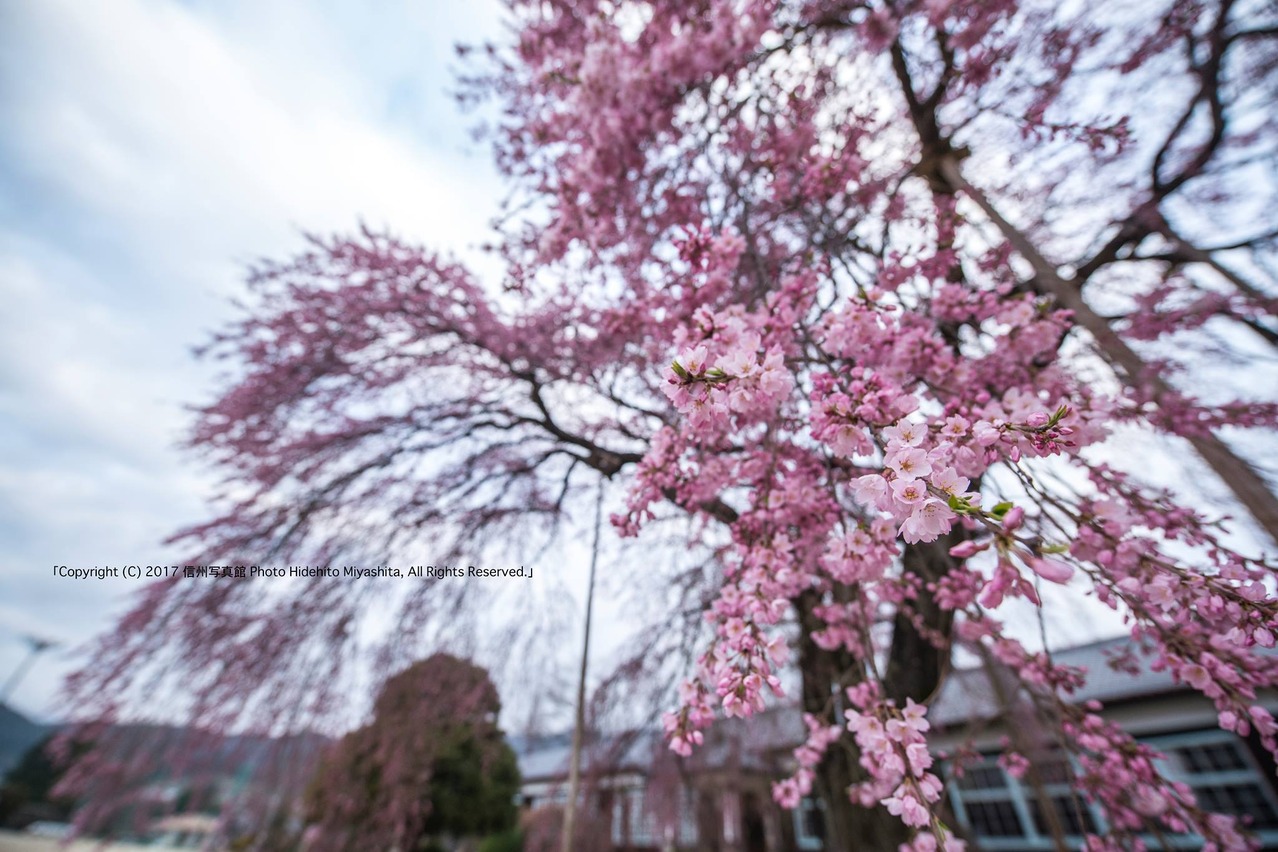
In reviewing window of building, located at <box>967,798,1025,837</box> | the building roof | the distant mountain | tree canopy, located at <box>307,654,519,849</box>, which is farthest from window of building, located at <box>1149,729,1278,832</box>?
the distant mountain

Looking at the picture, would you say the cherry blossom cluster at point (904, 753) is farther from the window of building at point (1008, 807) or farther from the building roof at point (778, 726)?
the window of building at point (1008, 807)

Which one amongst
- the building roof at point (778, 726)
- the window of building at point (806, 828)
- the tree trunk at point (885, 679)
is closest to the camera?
the tree trunk at point (885, 679)

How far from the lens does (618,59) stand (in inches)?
110

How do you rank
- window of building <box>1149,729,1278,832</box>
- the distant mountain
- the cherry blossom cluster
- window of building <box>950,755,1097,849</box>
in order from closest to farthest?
the cherry blossom cluster < window of building <box>1149,729,1278,832</box> < window of building <box>950,755,1097,849</box> < the distant mountain

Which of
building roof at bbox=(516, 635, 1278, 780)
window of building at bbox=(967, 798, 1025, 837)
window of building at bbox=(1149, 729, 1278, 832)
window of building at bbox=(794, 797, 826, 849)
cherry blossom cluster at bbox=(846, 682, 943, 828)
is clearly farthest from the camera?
window of building at bbox=(794, 797, 826, 849)

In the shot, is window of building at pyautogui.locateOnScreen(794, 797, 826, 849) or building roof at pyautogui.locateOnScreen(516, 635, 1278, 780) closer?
building roof at pyautogui.locateOnScreen(516, 635, 1278, 780)

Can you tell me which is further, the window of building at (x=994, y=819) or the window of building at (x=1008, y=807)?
the window of building at (x=994, y=819)

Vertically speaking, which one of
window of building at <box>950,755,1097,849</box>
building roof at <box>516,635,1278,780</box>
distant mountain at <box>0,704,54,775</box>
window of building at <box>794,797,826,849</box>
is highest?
distant mountain at <box>0,704,54,775</box>

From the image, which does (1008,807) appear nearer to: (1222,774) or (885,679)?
(1222,774)

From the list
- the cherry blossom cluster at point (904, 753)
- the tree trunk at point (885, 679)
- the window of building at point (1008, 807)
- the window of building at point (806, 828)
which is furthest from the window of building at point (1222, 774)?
the cherry blossom cluster at point (904, 753)

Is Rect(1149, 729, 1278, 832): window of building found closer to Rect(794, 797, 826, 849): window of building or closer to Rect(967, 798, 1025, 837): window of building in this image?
Rect(967, 798, 1025, 837): window of building

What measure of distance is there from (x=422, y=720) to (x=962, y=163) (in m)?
7.19

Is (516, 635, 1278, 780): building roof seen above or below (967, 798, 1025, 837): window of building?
above

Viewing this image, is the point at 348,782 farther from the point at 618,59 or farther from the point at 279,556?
the point at 618,59
